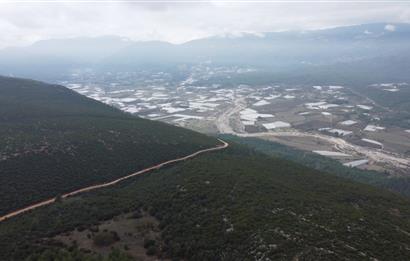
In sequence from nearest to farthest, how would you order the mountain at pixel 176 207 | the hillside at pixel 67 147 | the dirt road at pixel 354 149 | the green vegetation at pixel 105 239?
the mountain at pixel 176 207 < the green vegetation at pixel 105 239 < the hillside at pixel 67 147 < the dirt road at pixel 354 149

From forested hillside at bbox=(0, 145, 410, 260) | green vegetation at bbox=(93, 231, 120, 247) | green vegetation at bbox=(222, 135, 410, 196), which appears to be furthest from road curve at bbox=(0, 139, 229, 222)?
green vegetation at bbox=(222, 135, 410, 196)

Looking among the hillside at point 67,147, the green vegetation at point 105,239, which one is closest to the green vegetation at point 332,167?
the hillside at point 67,147

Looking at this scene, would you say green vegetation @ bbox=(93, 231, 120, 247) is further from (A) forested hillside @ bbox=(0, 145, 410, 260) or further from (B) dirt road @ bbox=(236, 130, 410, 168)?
(B) dirt road @ bbox=(236, 130, 410, 168)

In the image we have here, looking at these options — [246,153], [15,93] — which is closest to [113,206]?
[246,153]

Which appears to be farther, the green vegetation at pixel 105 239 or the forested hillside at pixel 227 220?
the green vegetation at pixel 105 239

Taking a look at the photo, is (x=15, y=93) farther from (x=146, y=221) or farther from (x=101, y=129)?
(x=146, y=221)

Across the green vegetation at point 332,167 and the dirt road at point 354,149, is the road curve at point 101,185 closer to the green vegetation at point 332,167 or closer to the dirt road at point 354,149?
the green vegetation at point 332,167

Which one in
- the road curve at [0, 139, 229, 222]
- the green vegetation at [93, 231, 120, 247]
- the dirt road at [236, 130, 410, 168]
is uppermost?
the green vegetation at [93, 231, 120, 247]
